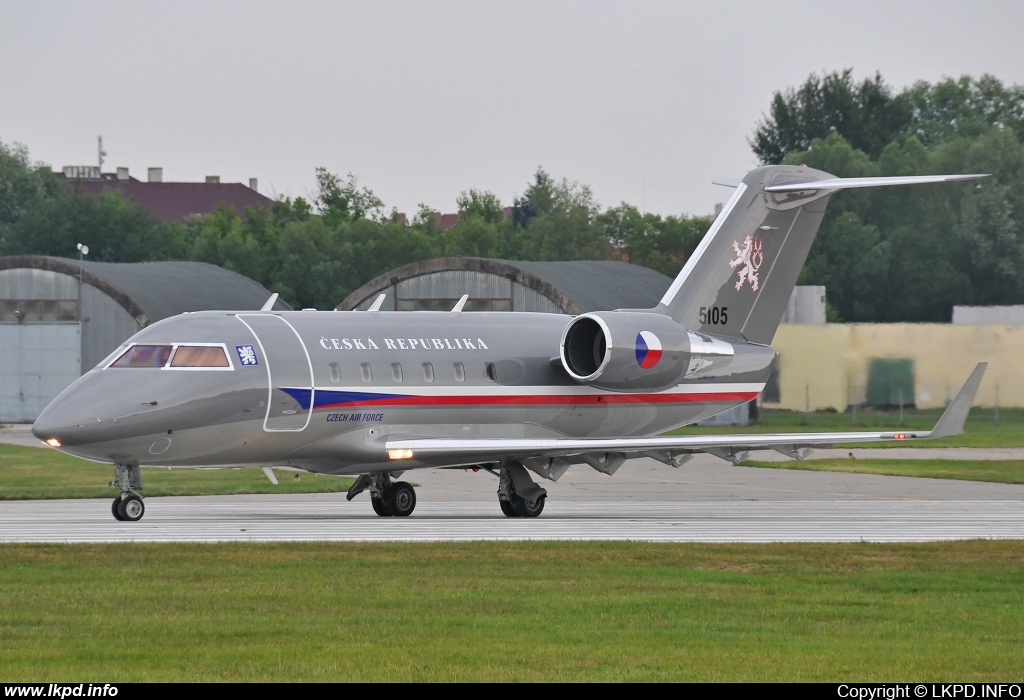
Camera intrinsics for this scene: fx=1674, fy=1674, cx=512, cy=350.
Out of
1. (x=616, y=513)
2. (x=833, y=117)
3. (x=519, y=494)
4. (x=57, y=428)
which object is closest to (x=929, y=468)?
(x=616, y=513)

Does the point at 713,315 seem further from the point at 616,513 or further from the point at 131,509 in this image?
the point at 131,509

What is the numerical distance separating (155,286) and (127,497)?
123ft

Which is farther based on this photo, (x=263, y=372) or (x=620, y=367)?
(x=620, y=367)

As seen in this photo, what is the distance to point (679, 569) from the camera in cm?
1847

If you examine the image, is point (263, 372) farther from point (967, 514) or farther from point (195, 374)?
point (967, 514)

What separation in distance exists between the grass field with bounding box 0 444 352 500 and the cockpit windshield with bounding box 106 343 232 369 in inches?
280

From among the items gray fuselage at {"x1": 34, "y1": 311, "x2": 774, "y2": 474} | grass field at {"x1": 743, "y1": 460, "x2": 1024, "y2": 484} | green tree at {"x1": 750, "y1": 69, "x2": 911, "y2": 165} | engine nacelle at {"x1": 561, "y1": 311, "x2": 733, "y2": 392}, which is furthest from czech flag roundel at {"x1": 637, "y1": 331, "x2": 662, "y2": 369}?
green tree at {"x1": 750, "y1": 69, "x2": 911, "y2": 165}

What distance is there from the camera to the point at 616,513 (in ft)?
90.5

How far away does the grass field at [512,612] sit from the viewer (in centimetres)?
1220

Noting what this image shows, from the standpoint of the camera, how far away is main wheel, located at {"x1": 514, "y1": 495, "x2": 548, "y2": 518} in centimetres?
2706

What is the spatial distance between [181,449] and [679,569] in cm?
905

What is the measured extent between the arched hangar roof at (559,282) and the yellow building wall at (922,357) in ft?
30.3

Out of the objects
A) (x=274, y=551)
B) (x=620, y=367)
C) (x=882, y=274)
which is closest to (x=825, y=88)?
(x=882, y=274)

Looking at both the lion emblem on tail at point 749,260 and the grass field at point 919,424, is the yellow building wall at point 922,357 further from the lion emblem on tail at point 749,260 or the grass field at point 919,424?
the lion emblem on tail at point 749,260
